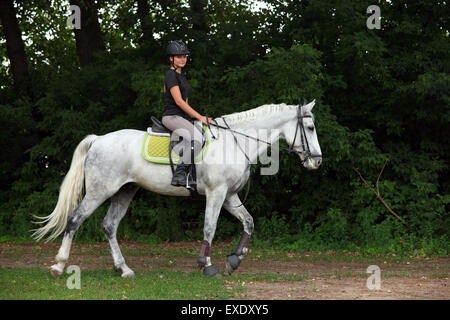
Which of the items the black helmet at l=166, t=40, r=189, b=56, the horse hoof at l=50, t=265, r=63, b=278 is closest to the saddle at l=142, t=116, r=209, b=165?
the black helmet at l=166, t=40, r=189, b=56

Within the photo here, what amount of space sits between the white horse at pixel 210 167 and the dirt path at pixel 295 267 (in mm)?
1119

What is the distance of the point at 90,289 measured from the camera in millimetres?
7246

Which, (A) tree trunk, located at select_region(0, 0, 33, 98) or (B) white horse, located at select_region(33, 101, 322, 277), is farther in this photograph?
(A) tree trunk, located at select_region(0, 0, 33, 98)

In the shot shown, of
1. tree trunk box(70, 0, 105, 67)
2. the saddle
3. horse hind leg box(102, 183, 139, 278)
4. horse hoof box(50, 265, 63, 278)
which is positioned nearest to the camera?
horse hoof box(50, 265, 63, 278)

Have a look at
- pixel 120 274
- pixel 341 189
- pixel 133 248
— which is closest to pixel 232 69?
pixel 341 189

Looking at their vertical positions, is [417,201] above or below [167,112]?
below

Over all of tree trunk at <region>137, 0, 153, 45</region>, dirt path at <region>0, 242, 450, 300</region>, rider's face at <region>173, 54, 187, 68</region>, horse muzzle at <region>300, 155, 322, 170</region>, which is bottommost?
dirt path at <region>0, 242, 450, 300</region>

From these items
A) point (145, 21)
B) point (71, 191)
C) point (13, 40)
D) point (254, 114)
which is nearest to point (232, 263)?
point (254, 114)

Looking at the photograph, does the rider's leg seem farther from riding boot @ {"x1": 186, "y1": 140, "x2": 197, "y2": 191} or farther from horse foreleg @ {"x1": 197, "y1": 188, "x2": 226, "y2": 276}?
horse foreleg @ {"x1": 197, "y1": 188, "x2": 226, "y2": 276}

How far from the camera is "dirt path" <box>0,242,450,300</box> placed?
284 inches

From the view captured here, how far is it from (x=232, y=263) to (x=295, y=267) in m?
1.81

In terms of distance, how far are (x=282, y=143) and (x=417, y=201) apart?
3.13 meters

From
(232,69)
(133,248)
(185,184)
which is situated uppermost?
(232,69)
